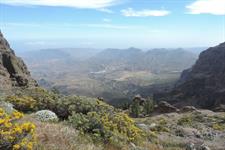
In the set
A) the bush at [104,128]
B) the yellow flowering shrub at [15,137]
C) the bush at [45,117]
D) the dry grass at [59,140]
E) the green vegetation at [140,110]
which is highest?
the yellow flowering shrub at [15,137]

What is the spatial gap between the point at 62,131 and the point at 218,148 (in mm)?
9759

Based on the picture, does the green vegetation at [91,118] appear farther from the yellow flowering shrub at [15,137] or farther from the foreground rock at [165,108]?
the foreground rock at [165,108]

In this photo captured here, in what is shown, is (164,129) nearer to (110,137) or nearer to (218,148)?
(218,148)

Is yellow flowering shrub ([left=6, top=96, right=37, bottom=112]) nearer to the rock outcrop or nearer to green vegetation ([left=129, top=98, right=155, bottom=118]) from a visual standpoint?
the rock outcrop

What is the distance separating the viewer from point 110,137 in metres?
12.5

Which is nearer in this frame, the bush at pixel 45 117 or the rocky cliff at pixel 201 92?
the bush at pixel 45 117

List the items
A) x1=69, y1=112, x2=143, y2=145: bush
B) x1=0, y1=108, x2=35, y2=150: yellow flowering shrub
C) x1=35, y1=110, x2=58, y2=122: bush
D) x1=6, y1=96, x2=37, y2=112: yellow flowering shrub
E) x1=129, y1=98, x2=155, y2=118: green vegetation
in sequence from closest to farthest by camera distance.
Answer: x1=0, y1=108, x2=35, y2=150: yellow flowering shrub, x1=69, y1=112, x2=143, y2=145: bush, x1=35, y1=110, x2=58, y2=122: bush, x1=6, y1=96, x2=37, y2=112: yellow flowering shrub, x1=129, y1=98, x2=155, y2=118: green vegetation

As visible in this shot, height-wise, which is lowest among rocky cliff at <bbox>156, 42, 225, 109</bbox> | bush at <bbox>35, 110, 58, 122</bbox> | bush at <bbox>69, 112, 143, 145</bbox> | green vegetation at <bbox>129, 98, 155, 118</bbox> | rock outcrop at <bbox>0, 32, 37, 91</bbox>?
rocky cliff at <bbox>156, 42, 225, 109</bbox>

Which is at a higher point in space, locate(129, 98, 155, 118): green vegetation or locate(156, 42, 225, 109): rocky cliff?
locate(129, 98, 155, 118): green vegetation

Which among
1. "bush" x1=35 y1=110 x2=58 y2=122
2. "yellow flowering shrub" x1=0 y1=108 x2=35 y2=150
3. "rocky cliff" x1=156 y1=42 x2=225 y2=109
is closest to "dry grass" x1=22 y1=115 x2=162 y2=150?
"yellow flowering shrub" x1=0 y1=108 x2=35 y2=150

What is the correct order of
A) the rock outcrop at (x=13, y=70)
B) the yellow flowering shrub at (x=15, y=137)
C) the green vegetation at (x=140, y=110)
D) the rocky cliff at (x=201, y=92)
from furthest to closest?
1. the rocky cliff at (x=201, y=92)
2. the green vegetation at (x=140, y=110)
3. the rock outcrop at (x=13, y=70)
4. the yellow flowering shrub at (x=15, y=137)

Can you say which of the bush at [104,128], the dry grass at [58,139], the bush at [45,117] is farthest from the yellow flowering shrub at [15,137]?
the bush at [45,117]

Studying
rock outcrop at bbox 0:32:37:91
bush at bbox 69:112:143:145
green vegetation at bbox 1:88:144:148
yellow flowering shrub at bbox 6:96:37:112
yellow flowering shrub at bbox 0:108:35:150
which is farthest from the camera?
rock outcrop at bbox 0:32:37:91

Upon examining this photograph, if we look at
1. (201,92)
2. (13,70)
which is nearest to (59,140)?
(13,70)
